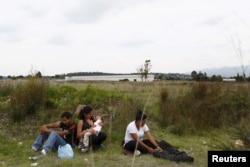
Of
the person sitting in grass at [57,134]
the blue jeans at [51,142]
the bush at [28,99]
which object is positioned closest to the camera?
the blue jeans at [51,142]

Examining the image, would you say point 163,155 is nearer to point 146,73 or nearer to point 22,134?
point 22,134

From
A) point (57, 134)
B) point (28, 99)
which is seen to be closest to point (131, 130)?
→ point (57, 134)

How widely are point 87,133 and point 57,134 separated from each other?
1.84ft

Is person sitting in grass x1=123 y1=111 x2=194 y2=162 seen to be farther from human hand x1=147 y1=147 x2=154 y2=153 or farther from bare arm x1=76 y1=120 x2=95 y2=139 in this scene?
bare arm x1=76 y1=120 x2=95 y2=139

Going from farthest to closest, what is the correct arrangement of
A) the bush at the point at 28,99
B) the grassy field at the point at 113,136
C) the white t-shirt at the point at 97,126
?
the bush at the point at 28,99, the white t-shirt at the point at 97,126, the grassy field at the point at 113,136

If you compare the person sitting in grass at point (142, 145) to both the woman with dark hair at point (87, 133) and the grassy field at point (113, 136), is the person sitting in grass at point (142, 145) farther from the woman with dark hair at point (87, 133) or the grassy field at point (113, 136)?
the woman with dark hair at point (87, 133)

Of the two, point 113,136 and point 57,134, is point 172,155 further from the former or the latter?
point 57,134

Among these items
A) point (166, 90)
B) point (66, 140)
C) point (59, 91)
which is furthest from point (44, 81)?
point (166, 90)

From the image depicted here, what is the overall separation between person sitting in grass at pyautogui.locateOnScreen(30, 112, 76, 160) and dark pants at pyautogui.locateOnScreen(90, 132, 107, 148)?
453 millimetres

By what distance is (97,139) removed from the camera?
725cm

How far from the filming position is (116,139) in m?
7.96

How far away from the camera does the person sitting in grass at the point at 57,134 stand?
22.9ft

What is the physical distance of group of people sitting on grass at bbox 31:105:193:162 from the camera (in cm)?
687

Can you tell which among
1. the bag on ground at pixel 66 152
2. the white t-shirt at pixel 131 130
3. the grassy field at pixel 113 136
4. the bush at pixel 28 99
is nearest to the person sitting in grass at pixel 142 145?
the white t-shirt at pixel 131 130
